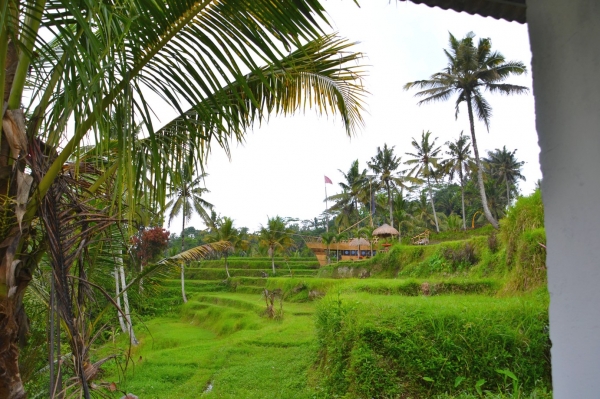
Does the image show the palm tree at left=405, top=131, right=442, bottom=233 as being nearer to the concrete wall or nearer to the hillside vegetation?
the hillside vegetation

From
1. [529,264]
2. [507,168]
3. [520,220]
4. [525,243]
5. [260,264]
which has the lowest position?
[260,264]

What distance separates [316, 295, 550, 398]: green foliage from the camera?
4.98 meters

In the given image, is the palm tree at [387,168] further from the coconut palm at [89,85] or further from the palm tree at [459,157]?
the coconut palm at [89,85]

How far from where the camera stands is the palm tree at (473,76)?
61.0 ft

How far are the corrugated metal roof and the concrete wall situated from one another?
0.39 metres

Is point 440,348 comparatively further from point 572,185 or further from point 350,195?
point 350,195

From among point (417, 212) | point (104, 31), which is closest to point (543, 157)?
point (104, 31)

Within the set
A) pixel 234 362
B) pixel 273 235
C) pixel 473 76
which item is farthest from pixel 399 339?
pixel 273 235

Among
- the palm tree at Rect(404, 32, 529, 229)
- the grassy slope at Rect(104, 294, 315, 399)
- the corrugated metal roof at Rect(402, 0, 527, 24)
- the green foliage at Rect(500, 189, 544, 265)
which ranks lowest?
the grassy slope at Rect(104, 294, 315, 399)

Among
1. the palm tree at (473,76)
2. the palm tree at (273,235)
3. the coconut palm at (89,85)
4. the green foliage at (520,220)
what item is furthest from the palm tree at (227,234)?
the coconut palm at (89,85)

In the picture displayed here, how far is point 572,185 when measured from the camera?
4.08 feet

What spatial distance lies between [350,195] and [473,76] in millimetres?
14868

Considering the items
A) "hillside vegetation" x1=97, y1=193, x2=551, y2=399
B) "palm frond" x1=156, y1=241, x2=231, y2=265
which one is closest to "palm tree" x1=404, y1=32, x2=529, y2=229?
"hillside vegetation" x1=97, y1=193, x2=551, y2=399

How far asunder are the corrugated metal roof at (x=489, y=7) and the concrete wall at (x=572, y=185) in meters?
0.39
